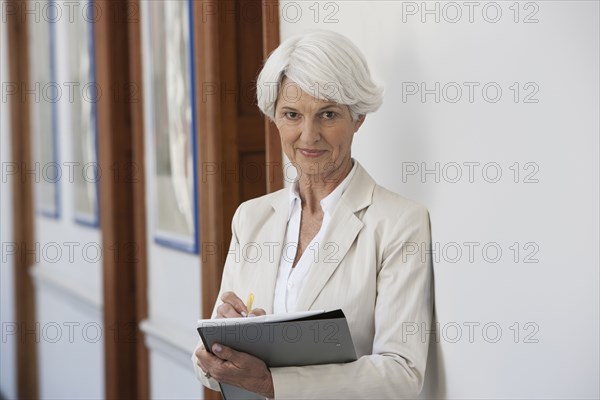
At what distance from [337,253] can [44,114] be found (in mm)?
4997

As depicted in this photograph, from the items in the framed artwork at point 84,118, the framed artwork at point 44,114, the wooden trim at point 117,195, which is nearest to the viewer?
the wooden trim at point 117,195

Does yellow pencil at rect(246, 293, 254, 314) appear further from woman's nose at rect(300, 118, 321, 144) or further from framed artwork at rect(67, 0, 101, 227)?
framed artwork at rect(67, 0, 101, 227)

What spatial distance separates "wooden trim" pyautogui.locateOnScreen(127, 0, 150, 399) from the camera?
438 centimetres

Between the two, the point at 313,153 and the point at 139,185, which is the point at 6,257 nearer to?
the point at 139,185

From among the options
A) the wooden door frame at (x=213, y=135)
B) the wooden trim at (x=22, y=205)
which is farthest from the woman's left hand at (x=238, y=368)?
the wooden trim at (x=22, y=205)

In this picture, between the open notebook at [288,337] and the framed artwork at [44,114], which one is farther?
the framed artwork at [44,114]

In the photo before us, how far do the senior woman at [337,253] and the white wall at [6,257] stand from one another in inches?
212

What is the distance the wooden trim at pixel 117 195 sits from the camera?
462 cm

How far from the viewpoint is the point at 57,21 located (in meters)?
6.04

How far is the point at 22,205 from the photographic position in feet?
23.2

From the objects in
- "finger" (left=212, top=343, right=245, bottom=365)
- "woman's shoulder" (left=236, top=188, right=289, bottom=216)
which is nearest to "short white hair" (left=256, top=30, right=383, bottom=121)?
"woman's shoulder" (left=236, top=188, right=289, bottom=216)

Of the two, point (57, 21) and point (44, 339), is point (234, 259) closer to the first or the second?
point (57, 21)

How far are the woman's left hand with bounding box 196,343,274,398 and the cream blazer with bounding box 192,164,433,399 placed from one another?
0.04 meters

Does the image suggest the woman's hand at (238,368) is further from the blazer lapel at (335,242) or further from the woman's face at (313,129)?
the woman's face at (313,129)
